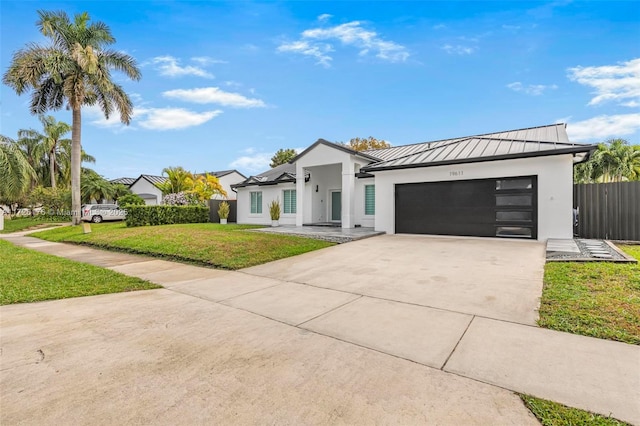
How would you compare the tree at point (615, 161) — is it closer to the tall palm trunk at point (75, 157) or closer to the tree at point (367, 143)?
the tree at point (367, 143)

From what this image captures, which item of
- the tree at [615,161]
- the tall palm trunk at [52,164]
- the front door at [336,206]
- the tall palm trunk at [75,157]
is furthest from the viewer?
the tall palm trunk at [52,164]

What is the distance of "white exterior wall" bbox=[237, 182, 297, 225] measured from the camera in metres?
18.5

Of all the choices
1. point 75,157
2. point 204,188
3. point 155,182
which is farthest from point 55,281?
point 155,182

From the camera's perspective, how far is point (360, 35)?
13805 millimetres

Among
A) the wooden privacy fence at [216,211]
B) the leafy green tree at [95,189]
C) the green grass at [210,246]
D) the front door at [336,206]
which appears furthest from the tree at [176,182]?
the leafy green tree at [95,189]

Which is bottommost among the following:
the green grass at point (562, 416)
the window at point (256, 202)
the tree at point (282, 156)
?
the green grass at point (562, 416)

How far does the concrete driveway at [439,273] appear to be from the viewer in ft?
15.4

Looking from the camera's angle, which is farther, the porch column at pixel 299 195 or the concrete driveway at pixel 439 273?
the porch column at pixel 299 195

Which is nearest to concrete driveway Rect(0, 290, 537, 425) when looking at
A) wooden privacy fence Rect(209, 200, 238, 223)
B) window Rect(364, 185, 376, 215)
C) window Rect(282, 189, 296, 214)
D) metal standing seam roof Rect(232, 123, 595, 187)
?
metal standing seam roof Rect(232, 123, 595, 187)

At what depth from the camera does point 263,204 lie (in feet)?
65.2

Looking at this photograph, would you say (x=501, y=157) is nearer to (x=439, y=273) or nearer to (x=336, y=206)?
(x=439, y=273)

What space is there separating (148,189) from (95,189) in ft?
16.1

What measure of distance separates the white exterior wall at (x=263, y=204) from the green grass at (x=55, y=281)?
11272mm

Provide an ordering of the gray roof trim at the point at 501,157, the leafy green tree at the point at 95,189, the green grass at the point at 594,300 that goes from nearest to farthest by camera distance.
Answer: the green grass at the point at 594,300, the gray roof trim at the point at 501,157, the leafy green tree at the point at 95,189
